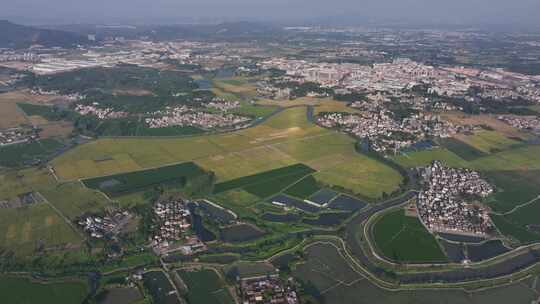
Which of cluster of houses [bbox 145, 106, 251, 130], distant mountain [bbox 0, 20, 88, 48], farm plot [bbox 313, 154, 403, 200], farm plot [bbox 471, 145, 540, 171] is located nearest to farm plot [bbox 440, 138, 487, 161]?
farm plot [bbox 471, 145, 540, 171]

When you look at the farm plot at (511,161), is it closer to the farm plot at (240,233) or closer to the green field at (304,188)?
the green field at (304,188)

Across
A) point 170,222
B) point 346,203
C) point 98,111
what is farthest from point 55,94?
point 346,203

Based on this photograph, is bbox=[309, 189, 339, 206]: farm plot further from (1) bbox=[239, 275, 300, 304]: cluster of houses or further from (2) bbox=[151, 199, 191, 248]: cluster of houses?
(1) bbox=[239, 275, 300, 304]: cluster of houses

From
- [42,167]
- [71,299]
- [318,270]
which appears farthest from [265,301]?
[42,167]

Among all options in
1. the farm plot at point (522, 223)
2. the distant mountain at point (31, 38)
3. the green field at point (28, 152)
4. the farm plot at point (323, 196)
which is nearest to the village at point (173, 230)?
the farm plot at point (323, 196)

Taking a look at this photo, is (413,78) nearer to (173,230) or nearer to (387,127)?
(387,127)

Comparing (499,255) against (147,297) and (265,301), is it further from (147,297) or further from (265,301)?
(147,297)

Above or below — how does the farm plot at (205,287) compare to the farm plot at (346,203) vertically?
below
